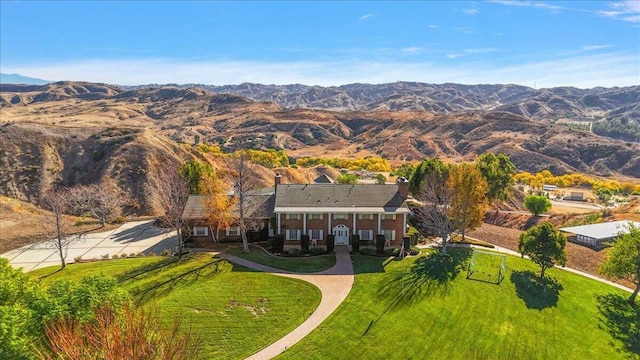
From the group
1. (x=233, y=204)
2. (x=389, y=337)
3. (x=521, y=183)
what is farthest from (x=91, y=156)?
(x=521, y=183)

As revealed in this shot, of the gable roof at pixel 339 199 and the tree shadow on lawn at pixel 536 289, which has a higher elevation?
the gable roof at pixel 339 199

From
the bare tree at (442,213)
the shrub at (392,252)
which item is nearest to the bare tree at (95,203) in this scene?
the shrub at (392,252)

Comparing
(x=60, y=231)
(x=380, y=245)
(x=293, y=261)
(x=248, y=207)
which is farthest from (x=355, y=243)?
(x=60, y=231)

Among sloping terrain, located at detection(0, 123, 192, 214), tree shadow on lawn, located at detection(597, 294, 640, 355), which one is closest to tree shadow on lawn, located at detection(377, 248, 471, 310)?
tree shadow on lawn, located at detection(597, 294, 640, 355)

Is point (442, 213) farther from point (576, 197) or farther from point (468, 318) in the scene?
point (576, 197)

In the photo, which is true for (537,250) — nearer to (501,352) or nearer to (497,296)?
(497,296)

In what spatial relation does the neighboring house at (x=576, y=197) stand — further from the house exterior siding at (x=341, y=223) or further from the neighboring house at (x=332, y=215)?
the house exterior siding at (x=341, y=223)

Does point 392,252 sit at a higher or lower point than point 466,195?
lower
